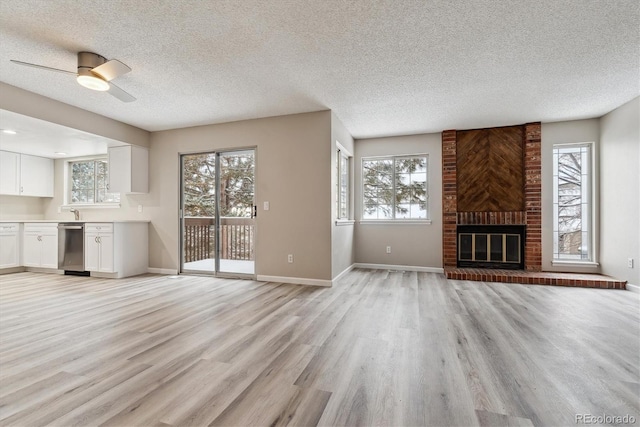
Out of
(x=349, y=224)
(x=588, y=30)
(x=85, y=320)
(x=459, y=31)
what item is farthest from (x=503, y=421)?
(x=349, y=224)

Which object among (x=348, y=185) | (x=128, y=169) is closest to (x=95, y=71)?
(x=128, y=169)

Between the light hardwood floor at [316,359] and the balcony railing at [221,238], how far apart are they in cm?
162

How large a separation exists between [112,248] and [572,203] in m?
7.65

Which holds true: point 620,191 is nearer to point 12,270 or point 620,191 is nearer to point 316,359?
point 316,359

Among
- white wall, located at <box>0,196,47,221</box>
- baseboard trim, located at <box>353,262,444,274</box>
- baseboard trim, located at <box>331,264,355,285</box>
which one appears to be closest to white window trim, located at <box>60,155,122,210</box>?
white wall, located at <box>0,196,47,221</box>

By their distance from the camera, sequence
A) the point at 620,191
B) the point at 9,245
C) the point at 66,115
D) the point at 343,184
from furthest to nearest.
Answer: the point at 343,184 → the point at 9,245 → the point at 620,191 → the point at 66,115

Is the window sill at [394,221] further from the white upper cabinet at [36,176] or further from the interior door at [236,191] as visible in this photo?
the white upper cabinet at [36,176]

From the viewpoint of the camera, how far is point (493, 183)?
509 centimetres

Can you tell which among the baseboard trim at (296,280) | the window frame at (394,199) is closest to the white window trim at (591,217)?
the window frame at (394,199)

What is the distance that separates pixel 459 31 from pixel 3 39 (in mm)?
3905

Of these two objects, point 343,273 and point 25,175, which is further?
point 25,175

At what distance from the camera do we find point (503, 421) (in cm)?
136

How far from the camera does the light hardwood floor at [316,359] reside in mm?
1440

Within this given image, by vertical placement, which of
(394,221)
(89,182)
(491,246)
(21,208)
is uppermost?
(89,182)
